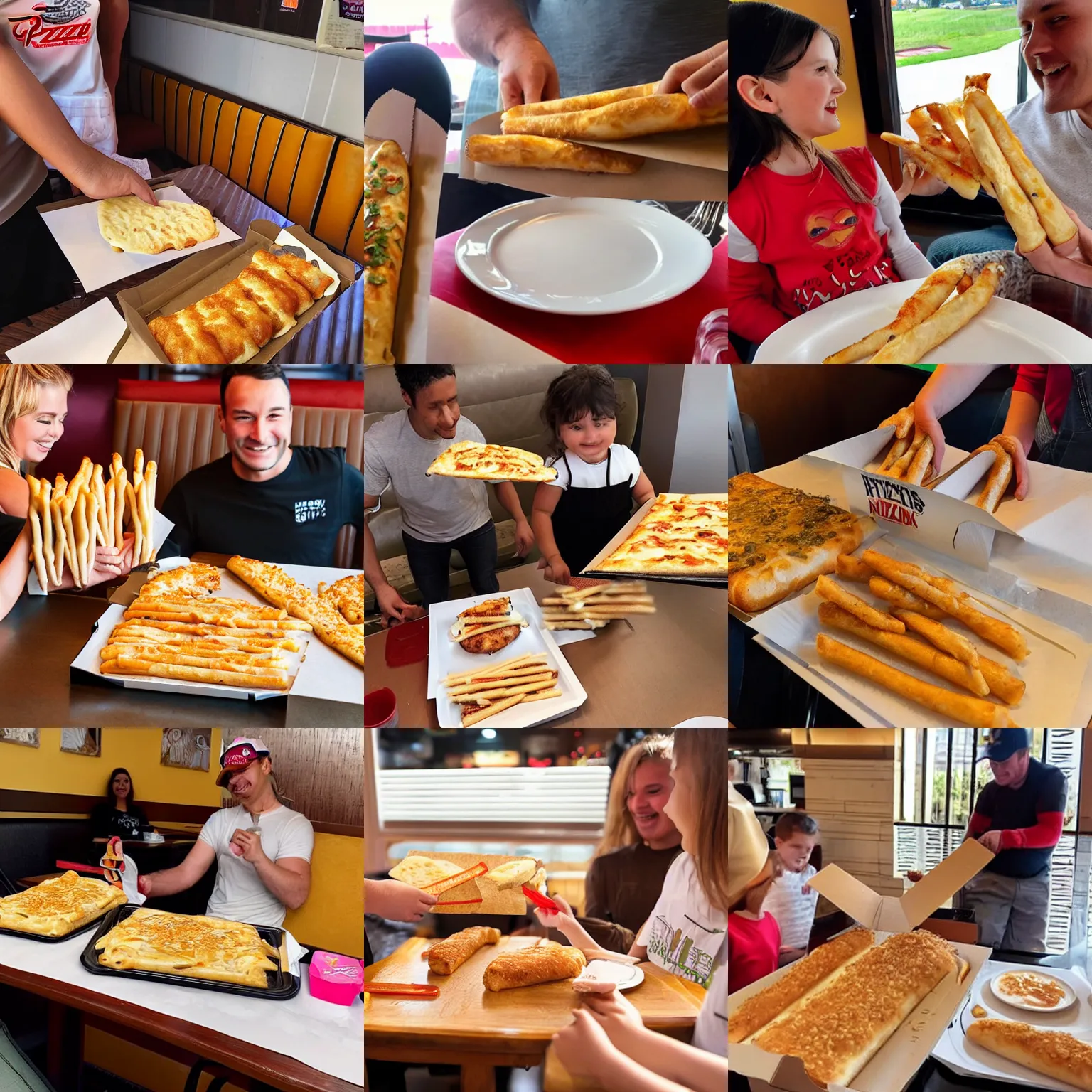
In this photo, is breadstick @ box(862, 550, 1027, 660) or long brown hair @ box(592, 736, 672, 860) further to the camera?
long brown hair @ box(592, 736, 672, 860)

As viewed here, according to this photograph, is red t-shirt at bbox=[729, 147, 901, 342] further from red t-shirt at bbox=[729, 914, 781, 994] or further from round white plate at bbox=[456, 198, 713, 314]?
red t-shirt at bbox=[729, 914, 781, 994]

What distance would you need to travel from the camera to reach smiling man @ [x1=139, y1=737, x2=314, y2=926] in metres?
2.65

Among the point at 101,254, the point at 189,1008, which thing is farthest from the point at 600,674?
the point at 101,254

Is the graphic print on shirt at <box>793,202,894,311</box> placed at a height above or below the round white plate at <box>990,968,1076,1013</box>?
above

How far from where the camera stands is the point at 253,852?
8.77ft

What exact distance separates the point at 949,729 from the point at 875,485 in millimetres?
683

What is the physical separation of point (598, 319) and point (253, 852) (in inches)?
64.0

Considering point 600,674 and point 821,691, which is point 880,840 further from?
point 600,674

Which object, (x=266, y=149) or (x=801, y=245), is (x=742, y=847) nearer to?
(x=801, y=245)

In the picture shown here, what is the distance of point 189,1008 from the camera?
8.43 ft

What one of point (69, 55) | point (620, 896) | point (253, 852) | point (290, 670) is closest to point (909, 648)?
point (620, 896)

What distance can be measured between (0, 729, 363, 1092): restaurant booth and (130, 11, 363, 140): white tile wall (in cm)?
150

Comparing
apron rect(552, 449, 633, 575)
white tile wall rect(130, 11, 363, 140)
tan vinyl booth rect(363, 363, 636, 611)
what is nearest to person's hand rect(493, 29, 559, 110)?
white tile wall rect(130, 11, 363, 140)

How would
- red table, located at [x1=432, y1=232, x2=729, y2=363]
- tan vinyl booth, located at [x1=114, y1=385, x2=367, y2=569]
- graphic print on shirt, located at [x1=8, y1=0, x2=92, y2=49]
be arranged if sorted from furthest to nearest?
tan vinyl booth, located at [x1=114, y1=385, x2=367, y2=569], red table, located at [x1=432, y1=232, x2=729, y2=363], graphic print on shirt, located at [x1=8, y1=0, x2=92, y2=49]
